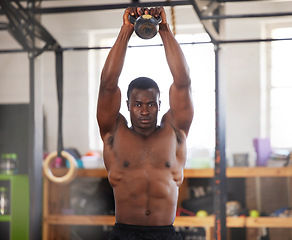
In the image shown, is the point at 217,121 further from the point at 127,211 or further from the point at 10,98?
the point at 10,98

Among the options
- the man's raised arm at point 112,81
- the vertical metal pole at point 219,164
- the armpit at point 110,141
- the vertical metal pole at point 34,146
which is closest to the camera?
the man's raised arm at point 112,81

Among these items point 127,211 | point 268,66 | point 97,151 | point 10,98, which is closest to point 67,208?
point 97,151

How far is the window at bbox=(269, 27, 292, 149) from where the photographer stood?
573 cm

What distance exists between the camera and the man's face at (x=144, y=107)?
2104mm

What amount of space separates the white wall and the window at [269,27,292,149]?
22 centimetres

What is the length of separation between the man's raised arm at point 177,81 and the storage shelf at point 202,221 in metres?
2.73

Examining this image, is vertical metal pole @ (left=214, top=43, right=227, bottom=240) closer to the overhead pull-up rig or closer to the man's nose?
the overhead pull-up rig

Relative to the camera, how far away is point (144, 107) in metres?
2.10

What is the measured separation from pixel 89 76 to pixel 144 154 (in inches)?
158

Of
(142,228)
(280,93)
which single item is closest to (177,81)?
(142,228)

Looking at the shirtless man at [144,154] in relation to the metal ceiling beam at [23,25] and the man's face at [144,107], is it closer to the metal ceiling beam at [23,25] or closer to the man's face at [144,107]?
the man's face at [144,107]

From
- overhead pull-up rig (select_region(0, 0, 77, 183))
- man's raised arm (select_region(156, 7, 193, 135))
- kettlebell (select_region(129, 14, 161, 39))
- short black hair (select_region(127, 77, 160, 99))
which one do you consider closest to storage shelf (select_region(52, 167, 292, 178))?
overhead pull-up rig (select_region(0, 0, 77, 183))

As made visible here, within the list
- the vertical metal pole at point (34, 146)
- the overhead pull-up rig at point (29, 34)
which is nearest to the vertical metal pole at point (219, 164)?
the overhead pull-up rig at point (29, 34)

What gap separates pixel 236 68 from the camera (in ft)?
18.7
